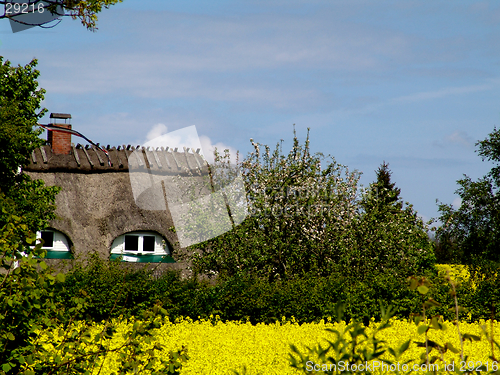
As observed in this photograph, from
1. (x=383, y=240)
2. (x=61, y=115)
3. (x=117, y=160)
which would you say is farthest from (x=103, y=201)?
(x=383, y=240)

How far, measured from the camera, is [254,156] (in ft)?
39.9

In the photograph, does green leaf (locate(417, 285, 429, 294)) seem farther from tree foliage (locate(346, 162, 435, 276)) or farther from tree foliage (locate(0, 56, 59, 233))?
tree foliage (locate(0, 56, 59, 233))

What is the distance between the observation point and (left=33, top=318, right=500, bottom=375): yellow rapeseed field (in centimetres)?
666

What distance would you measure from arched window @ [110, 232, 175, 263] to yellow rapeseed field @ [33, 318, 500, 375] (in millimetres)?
9673

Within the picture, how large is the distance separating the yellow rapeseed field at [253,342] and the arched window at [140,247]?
381 inches

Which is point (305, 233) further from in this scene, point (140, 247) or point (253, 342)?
point (140, 247)

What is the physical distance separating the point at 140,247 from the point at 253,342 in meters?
12.3

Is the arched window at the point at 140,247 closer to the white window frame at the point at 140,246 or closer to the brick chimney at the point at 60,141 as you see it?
the white window frame at the point at 140,246

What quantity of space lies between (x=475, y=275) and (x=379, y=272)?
323 cm

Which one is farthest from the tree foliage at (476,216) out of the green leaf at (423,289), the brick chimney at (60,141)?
the green leaf at (423,289)

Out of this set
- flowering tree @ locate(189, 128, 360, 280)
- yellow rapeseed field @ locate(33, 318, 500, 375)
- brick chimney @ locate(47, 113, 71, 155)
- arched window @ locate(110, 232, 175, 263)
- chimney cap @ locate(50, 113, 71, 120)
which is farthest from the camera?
chimney cap @ locate(50, 113, 71, 120)

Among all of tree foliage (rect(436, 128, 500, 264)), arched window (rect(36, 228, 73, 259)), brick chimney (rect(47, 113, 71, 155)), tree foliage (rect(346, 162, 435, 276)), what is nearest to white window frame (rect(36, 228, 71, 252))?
arched window (rect(36, 228, 73, 259))

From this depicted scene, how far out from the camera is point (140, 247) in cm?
1947

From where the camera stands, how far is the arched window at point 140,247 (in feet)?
63.1
